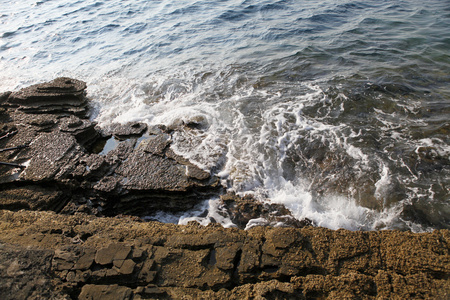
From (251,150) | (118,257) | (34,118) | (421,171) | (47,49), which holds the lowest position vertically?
(421,171)

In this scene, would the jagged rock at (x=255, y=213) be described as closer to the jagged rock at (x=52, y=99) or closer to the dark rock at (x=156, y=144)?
the dark rock at (x=156, y=144)

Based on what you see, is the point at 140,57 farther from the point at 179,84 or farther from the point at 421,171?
the point at 421,171

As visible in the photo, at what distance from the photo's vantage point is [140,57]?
450 inches

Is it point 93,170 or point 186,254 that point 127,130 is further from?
point 186,254

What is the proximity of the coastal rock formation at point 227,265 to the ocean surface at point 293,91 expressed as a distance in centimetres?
109

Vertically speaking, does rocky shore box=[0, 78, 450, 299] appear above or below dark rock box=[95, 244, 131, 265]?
below

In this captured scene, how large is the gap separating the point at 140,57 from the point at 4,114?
597cm

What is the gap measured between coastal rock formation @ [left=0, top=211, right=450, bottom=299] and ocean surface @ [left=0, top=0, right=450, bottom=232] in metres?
1.09

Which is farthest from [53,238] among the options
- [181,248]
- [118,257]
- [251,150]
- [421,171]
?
[421,171]

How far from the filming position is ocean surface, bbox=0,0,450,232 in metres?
4.70

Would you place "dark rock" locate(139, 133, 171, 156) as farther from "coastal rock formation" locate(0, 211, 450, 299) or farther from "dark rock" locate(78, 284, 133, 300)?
"dark rock" locate(78, 284, 133, 300)

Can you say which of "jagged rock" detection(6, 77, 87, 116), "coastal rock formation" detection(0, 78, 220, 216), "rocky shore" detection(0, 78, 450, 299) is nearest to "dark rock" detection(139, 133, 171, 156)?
"coastal rock formation" detection(0, 78, 220, 216)

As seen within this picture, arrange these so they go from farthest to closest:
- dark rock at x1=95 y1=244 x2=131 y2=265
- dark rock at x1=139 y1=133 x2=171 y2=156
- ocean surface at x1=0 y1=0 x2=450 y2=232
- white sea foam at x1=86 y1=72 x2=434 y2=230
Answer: dark rock at x1=139 y1=133 x2=171 y2=156
ocean surface at x1=0 y1=0 x2=450 y2=232
white sea foam at x1=86 y1=72 x2=434 y2=230
dark rock at x1=95 y1=244 x2=131 y2=265

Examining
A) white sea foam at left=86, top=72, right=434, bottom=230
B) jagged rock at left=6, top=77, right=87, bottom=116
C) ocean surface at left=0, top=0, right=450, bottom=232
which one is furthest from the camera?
jagged rock at left=6, top=77, right=87, bottom=116
